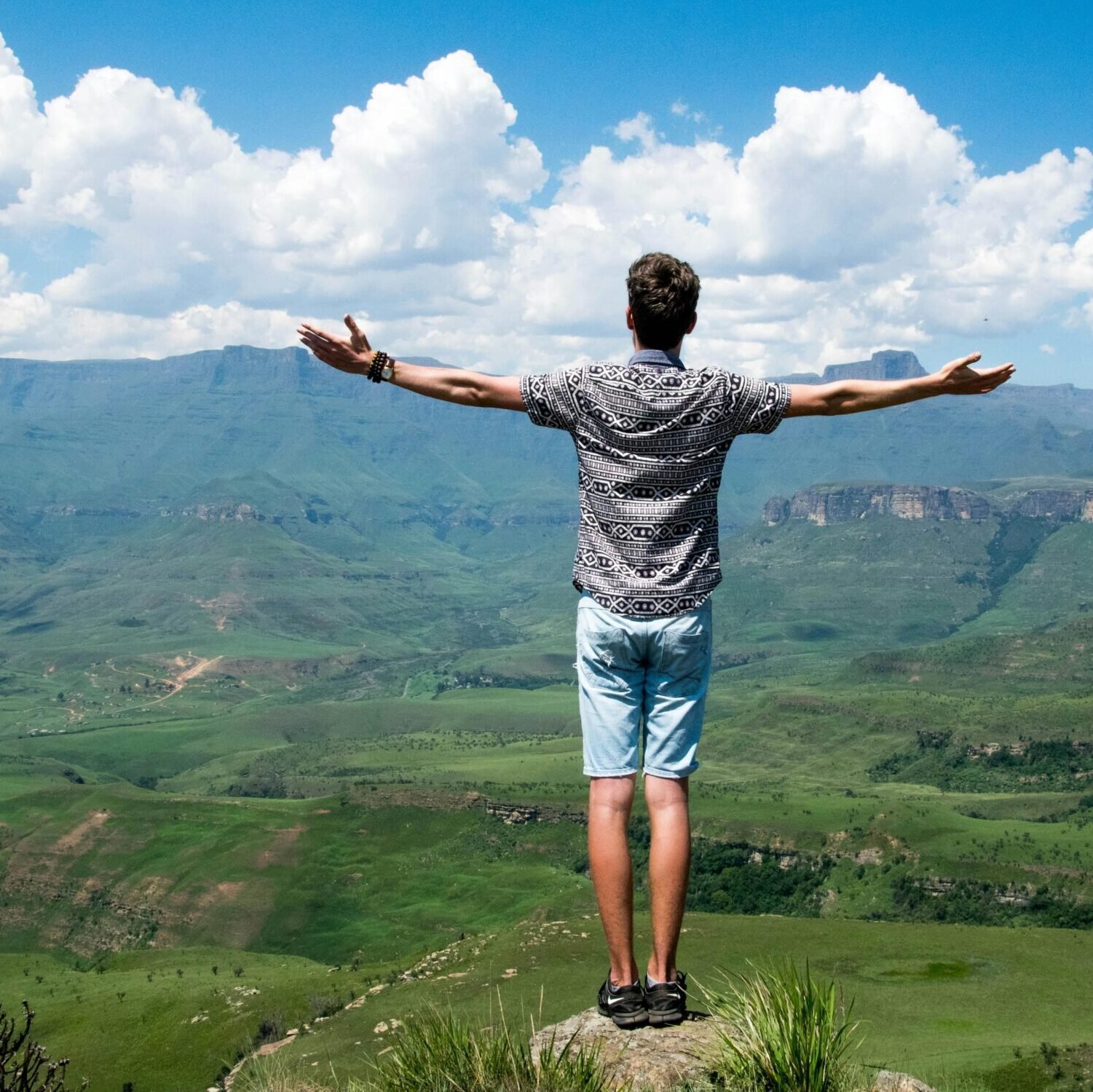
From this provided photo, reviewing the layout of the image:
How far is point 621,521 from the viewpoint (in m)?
7.57

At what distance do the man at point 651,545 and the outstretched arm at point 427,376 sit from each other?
0.06 feet

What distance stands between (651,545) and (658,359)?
1240 mm

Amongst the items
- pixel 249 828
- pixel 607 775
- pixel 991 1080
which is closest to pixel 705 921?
pixel 991 1080

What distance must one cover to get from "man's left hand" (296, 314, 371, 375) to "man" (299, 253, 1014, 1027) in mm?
418

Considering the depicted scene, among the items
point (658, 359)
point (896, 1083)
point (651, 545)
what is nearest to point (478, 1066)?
point (896, 1083)

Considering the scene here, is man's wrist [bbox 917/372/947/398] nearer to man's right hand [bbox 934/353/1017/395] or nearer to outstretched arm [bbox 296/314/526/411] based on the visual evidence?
man's right hand [bbox 934/353/1017/395]

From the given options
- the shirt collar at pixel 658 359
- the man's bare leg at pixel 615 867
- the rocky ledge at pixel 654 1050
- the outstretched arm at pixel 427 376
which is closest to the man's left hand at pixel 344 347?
the outstretched arm at pixel 427 376

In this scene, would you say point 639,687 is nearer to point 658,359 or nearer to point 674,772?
point 674,772

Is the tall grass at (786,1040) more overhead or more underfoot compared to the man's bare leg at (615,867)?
more underfoot

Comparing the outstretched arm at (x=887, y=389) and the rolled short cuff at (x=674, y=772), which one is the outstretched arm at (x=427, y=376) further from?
the rolled short cuff at (x=674, y=772)

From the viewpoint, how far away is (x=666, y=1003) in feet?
25.0

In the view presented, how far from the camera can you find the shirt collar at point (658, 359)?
766 centimetres

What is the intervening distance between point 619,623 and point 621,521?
2.16 ft

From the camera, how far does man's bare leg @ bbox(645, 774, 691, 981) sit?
7.67 metres
